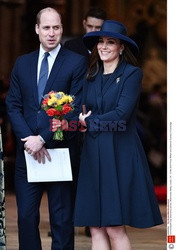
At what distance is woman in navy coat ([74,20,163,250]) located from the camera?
23.1 feet

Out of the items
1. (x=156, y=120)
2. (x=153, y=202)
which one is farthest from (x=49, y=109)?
(x=156, y=120)

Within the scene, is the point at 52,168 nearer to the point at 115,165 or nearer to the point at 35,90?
the point at 35,90

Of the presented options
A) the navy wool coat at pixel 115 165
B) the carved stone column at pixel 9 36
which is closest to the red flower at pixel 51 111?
the navy wool coat at pixel 115 165

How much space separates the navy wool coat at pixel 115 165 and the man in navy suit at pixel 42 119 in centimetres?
54

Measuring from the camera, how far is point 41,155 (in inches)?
299

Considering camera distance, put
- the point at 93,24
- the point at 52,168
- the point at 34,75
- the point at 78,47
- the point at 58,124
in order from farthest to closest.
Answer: the point at 78,47 < the point at 93,24 < the point at 34,75 < the point at 52,168 < the point at 58,124

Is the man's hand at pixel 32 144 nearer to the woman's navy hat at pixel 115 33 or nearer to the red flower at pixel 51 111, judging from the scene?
the red flower at pixel 51 111

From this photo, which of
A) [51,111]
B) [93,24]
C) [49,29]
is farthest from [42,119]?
[93,24]

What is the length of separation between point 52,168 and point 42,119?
0.38m

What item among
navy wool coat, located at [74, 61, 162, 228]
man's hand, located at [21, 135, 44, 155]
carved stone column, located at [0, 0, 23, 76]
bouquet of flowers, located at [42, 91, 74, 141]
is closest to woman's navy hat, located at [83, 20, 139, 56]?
navy wool coat, located at [74, 61, 162, 228]

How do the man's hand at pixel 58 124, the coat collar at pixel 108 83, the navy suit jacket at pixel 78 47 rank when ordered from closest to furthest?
the coat collar at pixel 108 83
the man's hand at pixel 58 124
the navy suit jacket at pixel 78 47

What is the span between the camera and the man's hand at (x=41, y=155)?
24.9ft

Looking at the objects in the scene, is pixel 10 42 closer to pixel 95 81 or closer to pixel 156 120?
pixel 156 120

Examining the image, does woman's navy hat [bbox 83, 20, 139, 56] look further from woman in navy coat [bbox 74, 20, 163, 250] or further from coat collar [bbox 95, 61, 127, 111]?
coat collar [bbox 95, 61, 127, 111]
